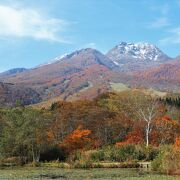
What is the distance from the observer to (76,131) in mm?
66750

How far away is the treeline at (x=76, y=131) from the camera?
5556cm

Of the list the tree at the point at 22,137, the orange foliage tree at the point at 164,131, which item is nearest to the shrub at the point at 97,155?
the tree at the point at 22,137

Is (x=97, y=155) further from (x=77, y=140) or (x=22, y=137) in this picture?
(x=77, y=140)

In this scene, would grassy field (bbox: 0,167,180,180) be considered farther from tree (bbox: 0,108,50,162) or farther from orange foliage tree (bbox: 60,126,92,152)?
orange foliage tree (bbox: 60,126,92,152)

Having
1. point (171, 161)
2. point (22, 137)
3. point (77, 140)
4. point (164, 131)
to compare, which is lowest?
point (171, 161)

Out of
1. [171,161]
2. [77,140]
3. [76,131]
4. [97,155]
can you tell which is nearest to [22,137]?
[97,155]

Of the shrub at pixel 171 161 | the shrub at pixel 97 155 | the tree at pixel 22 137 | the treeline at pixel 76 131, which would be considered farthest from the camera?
the treeline at pixel 76 131

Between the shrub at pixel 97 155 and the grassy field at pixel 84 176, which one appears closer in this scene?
the grassy field at pixel 84 176

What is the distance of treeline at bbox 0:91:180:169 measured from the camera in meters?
55.6

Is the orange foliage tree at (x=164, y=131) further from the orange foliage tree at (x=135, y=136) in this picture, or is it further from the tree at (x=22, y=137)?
the tree at (x=22, y=137)

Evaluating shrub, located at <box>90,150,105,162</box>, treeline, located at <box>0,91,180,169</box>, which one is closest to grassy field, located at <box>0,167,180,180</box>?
shrub, located at <box>90,150,105,162</box>

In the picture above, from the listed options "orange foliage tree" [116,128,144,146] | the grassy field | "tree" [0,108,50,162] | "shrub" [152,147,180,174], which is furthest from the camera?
"orange foliage tree" [116,128,144,146]

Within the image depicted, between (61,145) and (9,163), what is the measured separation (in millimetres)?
9232

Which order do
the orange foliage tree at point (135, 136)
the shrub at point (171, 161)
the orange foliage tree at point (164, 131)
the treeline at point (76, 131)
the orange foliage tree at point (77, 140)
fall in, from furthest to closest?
the orange foliage tree at point (164, 131)
the orange foliage tree at point (135, 136)
the orange foliage tree at point (77, 140)
the treeline at point (76, 131)
the shrub at point (171, 161)
